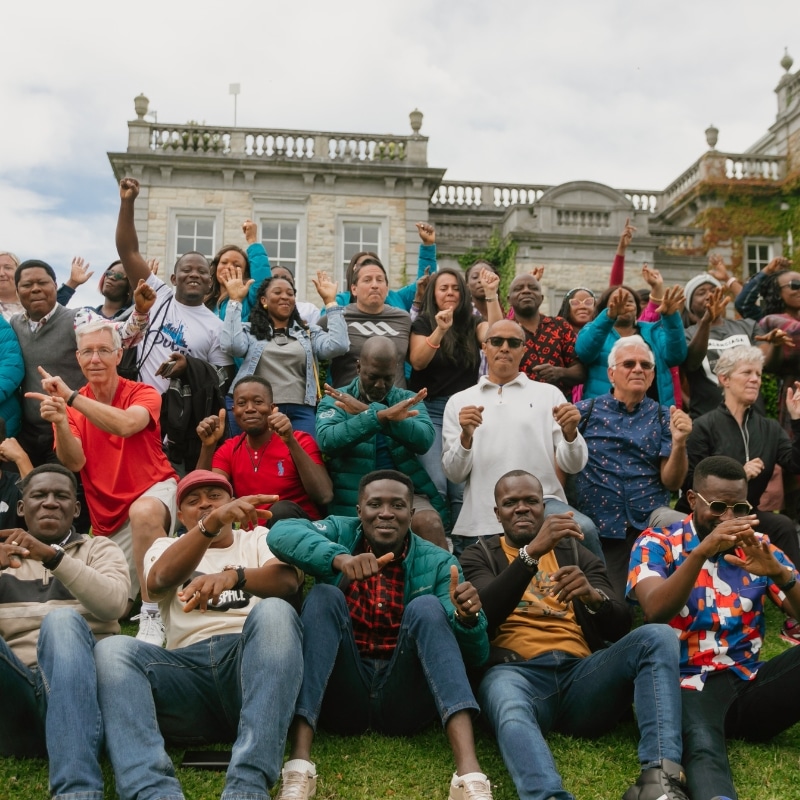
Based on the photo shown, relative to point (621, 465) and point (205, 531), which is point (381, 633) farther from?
point (621, 465)

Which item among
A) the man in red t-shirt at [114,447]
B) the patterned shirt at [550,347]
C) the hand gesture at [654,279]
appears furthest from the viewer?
the hand gesture at [654,279]

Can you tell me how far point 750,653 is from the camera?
4504 millimetres

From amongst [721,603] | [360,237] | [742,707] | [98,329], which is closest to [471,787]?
[742,707]

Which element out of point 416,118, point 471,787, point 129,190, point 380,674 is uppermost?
point 416,118

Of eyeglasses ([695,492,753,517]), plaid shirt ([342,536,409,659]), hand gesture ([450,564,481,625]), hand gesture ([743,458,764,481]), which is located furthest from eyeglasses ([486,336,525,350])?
hand gesture ([450,564,481,625])

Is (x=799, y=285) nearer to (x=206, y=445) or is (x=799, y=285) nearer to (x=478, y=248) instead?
(x=206, y=445)

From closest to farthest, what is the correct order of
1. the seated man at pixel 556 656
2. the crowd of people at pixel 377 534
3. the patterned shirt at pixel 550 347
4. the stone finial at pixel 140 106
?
1. the seated man at pixel 556 656
2. the crowd of people at pixel 377 534
3. the patterned shirt at pixel 550 347
4. the stone finial at pixel 140 106

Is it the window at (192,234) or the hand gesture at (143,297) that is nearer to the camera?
the hand gesture at (143,297)

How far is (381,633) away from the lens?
448 centimetres

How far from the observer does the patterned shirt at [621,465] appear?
6000 mm

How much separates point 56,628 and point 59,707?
372mm

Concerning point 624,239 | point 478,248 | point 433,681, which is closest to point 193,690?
point 433,681

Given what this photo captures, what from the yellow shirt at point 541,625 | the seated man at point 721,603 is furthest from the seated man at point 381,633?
the seated man at point 721,603

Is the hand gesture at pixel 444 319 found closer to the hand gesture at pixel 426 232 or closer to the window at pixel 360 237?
the hand gesture at pixel 426 232
